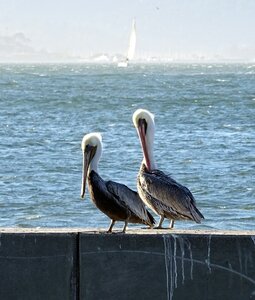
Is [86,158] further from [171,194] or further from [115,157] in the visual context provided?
[115,157]

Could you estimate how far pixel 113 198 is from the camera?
674 cm

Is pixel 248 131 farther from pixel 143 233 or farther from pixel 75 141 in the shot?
pixel 143 233

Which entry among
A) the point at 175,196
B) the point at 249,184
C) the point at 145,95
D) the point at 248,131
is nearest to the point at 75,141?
the point at 248,131

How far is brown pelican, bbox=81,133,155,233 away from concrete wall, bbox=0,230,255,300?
714mm

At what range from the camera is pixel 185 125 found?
36.0 m

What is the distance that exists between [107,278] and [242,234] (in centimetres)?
76

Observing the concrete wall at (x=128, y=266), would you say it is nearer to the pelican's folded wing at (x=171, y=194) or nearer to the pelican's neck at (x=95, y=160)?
the pelican's neck at (x=95, y=160)

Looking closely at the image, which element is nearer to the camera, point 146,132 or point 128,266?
point 128,266

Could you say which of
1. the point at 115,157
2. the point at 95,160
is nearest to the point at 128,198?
the point at 95,160

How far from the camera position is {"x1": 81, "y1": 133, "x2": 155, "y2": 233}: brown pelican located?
22.2 ft

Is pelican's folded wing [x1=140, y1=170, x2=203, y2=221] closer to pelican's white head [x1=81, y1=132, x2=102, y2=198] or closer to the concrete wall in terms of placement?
pelican's white head [x1=81, y1=132, x2=102, y2=198]

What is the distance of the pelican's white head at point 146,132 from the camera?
7.41m

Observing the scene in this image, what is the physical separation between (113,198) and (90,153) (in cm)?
41

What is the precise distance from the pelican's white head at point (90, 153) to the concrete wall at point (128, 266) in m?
0.94
